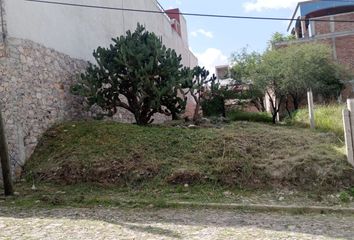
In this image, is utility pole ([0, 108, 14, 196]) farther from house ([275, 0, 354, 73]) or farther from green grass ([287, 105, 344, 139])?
house ([275, 0, 354, 73])

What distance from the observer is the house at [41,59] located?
8.53 m

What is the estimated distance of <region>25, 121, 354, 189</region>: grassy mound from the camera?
25.3 feet

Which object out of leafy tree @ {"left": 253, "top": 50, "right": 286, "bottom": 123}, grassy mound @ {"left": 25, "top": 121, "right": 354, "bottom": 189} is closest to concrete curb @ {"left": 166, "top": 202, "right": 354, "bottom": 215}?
grassy mound @ {"left": 25, "top": 121, "right": 354, "bottom": 189}

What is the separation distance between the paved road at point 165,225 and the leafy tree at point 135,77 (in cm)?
477

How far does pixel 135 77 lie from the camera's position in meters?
10.6

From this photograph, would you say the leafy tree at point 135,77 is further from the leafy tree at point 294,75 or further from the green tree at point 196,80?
the leafy tree at point 294,75

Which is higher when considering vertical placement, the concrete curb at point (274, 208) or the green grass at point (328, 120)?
the green grass at point (328, 120)

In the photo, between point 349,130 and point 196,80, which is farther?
point 196,80

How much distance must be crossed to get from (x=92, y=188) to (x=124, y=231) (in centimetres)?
267

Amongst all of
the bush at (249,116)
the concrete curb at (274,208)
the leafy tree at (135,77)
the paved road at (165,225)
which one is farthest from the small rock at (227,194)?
the bush at (249,116)

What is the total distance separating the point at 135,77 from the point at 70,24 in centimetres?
263

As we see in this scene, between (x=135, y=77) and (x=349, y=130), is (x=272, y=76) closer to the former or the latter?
(x=135, y=77)

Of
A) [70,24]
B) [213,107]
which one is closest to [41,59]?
[70,24]

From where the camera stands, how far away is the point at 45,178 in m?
8.19
